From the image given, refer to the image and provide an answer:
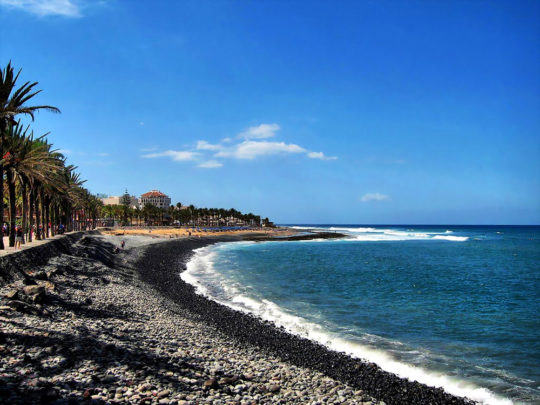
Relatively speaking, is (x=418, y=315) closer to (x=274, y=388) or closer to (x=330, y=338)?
(x=330, y=338)

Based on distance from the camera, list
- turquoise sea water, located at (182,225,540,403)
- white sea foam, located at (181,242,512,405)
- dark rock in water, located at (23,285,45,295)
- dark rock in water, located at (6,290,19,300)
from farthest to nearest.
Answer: dark rock in water, located at (23,285,45,295) → dark rock in water, located at (6,290,19,300) → turquoise sea water, located at (182,225,540,403) → white sea foam, located at (181,242,512,405)

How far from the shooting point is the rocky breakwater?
777 centimetres

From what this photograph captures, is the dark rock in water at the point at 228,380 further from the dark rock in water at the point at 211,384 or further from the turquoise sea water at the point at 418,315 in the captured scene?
the turquoise sea water at the point at 418,315

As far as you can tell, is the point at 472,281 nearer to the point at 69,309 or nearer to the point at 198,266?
the point at 198,266

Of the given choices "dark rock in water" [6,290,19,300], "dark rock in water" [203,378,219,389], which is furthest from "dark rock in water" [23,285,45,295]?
"dark rock in water" [203,378,219,389]

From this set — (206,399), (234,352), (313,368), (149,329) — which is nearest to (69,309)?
(149,329)

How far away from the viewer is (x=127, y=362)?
9445 millimetres

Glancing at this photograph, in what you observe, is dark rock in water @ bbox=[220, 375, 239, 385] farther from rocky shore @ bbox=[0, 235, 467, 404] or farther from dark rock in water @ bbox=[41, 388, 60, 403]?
dark rock in water @ bbox=[41, 388, 60, 403]

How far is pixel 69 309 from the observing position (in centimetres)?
1379

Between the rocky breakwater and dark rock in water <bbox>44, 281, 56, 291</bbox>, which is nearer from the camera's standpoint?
the rocky breakwater

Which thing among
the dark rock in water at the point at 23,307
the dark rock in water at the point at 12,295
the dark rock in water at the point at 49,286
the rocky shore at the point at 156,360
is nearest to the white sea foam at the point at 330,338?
the rocky shore at the point at 156,360

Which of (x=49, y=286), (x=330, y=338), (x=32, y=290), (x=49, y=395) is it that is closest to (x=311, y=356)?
(x=330, y=338)

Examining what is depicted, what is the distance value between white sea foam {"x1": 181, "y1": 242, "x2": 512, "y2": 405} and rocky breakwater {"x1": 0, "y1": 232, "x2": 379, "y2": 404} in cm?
295

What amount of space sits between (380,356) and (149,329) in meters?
8.74
